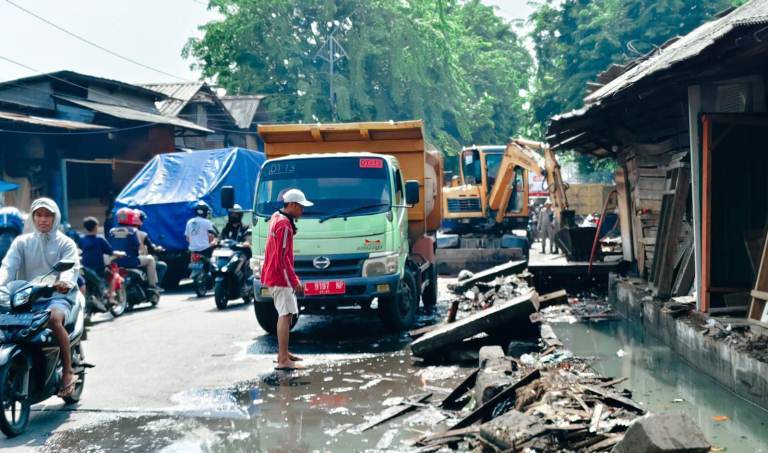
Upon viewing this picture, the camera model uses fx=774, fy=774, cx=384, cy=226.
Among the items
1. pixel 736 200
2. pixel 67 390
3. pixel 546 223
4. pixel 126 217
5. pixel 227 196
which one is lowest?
pixel 67 390

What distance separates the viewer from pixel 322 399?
7172mm

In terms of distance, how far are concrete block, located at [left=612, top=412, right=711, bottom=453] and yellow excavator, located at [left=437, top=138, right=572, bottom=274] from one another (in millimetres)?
16442

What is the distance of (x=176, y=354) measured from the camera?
9.44 metres

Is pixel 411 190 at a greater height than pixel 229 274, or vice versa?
pixel 411 190

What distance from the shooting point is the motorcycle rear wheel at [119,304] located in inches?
516

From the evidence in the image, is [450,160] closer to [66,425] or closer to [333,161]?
[333,161]

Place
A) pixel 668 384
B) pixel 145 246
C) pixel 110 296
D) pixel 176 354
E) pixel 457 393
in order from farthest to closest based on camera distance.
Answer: pixel 145 246, pixel 110 296, pixel 176 354, pixel 668 384, pixel 457 393

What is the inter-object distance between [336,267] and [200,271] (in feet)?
21.1

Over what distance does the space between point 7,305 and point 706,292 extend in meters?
6.88

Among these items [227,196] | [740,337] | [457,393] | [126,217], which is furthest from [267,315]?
[740,337]

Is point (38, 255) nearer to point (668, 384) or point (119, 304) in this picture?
point (668, 384)

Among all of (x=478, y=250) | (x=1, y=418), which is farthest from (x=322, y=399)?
(x=478, y=250)

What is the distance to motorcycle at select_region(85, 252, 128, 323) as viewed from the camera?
40.0 ft

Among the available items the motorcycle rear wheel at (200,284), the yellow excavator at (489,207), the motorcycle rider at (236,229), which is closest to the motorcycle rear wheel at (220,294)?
the motorcycle rider at (236,229)
